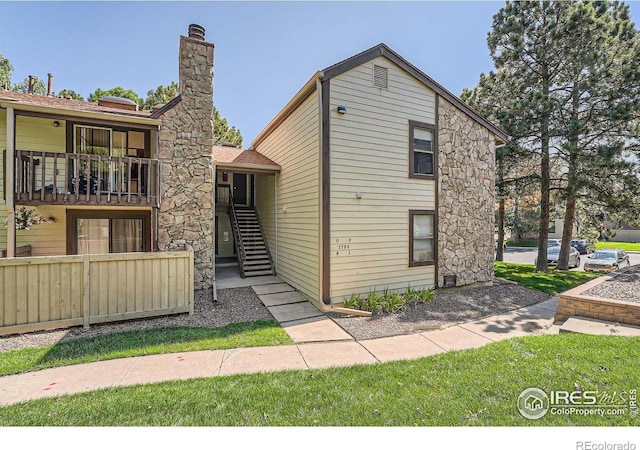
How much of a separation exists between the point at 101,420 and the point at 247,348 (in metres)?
2.21

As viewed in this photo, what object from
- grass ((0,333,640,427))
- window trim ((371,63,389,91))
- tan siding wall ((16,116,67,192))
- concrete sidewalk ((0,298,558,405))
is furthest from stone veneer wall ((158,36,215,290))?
grass ((0,333,640,427))

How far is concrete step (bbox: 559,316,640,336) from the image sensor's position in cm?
503

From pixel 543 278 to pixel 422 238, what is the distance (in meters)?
6.73

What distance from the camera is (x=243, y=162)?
387 inches

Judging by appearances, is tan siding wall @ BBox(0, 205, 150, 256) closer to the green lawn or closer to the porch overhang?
the porch overhang

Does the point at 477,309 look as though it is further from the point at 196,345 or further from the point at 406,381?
the point at 196,345

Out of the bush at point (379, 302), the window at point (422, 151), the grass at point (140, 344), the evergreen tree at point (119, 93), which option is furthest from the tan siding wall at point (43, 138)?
the evergreen tree at point (119, 93)

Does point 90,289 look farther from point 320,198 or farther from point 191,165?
point 320,198

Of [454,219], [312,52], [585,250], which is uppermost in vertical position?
[312,52]

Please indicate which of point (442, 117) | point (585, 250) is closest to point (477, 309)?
point (442, 117)

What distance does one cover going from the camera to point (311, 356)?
15.2 ft

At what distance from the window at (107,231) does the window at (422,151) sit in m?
8.40

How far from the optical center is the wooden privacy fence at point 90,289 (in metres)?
5.23

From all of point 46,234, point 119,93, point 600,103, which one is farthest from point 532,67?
point 119,93
